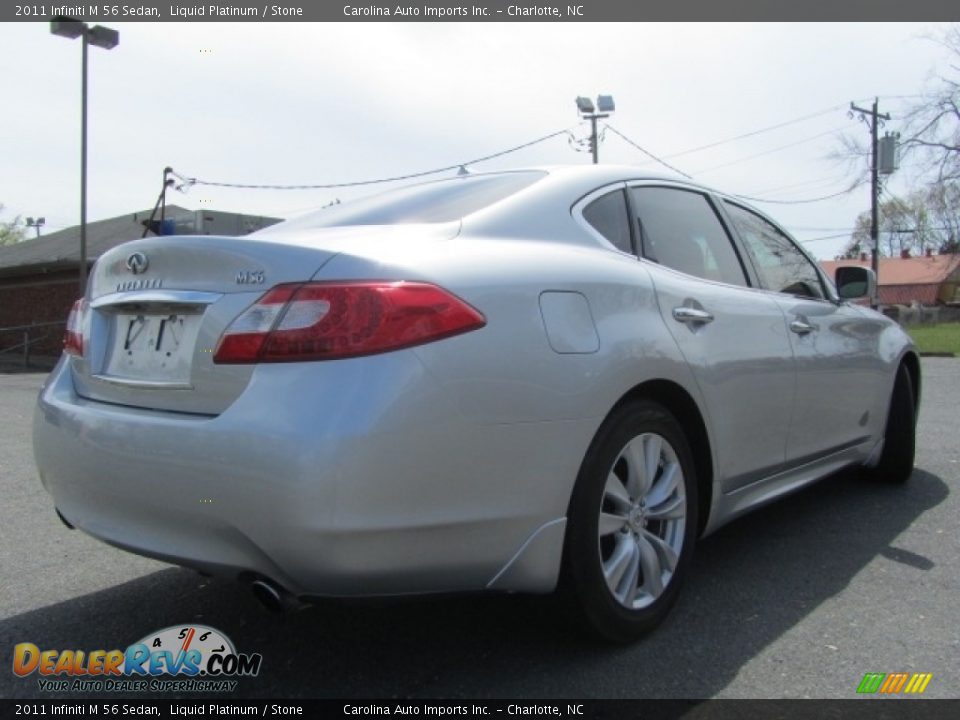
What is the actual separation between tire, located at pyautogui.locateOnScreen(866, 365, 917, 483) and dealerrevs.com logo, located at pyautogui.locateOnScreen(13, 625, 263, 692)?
3.72 metres

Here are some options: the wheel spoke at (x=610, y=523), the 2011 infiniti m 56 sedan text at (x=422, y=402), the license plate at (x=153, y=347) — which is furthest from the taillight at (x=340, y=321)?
the wheel spoke at (x=610, y=523)

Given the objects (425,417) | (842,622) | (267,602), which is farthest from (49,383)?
(842,622)

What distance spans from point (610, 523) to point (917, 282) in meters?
81.3

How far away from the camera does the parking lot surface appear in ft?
8.11

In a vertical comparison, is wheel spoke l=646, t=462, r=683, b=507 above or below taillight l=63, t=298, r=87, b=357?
below

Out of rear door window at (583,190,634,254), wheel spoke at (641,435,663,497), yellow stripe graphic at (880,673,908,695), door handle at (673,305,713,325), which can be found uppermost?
rear door window at (583,190,634,254)

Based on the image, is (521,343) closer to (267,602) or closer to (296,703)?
(267,602)

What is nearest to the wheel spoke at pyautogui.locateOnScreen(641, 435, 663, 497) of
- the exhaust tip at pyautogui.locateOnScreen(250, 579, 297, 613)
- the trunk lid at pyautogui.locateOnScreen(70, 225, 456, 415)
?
the trunk lid at pyautogui.locateOnScreen(70, 225, 456, 415)

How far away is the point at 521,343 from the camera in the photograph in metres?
2.31

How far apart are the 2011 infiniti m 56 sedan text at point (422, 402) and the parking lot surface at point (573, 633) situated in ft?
0.73

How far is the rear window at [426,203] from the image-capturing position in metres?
2.82

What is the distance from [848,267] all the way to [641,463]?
2.45 m

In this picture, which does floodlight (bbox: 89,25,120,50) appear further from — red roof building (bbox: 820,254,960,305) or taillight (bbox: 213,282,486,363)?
red roof building (bbox: 820,254,960,305)

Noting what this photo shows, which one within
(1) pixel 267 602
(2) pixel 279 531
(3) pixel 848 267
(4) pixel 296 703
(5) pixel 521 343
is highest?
(3) pixel 848 267
